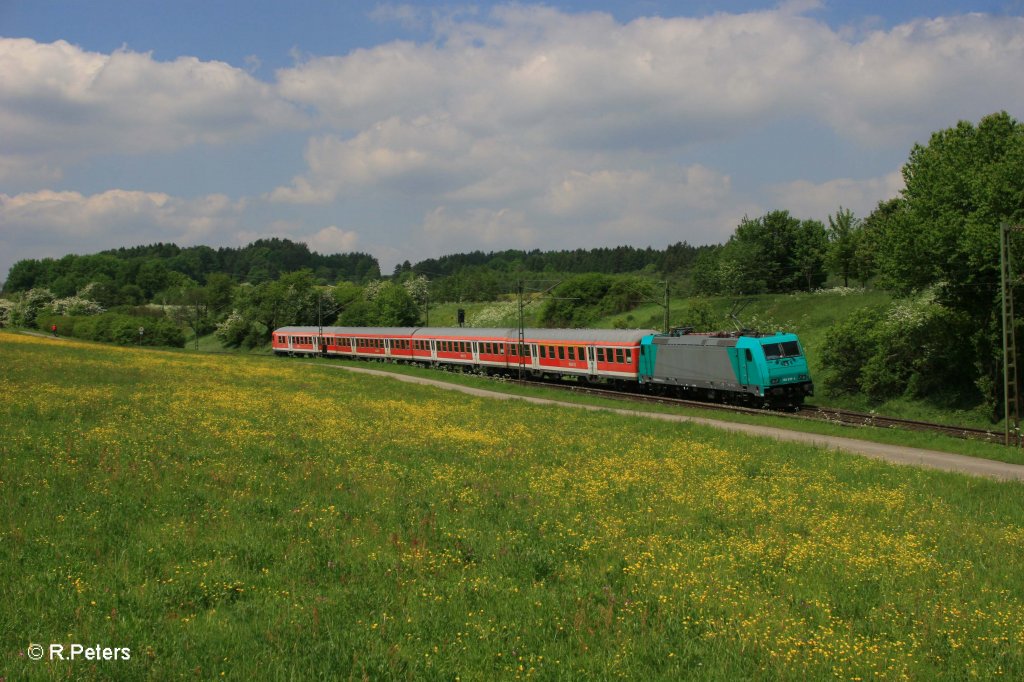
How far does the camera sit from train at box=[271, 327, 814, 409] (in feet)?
113

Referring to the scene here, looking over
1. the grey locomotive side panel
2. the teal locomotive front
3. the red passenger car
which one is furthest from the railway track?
the red passenger car

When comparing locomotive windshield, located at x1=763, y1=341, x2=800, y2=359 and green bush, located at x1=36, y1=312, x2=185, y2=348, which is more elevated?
green bush, located at x1=36, y1=312, x2=185, y2=348

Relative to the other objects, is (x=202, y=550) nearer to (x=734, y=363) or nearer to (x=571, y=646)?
(x=571, y=646)

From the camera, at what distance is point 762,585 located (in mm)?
10656

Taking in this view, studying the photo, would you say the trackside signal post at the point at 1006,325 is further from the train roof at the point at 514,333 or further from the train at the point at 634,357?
the train roof at the point at 514,333

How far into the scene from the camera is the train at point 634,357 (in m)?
34.4

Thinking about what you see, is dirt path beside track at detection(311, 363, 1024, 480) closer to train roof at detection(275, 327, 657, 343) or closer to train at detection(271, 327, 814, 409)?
train at detection(271, 327, 814, 409)

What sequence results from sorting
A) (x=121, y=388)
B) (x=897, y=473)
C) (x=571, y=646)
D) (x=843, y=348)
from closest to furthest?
(x=571, y=646) < (x=897, y=473) < (x=121, y=388) < (x=843, y=348)

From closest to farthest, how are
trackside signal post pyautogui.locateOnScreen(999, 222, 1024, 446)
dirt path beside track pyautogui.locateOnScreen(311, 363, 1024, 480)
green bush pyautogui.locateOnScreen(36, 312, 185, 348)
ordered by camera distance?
dirt path beside track pyautogui.locateOnScreen(311, 363, 1024, 480), trackside signal post pyautogui.locateOnScreen(999, 222, 1024, 446), green bush pyautogui.locateOnScreen(36, 312, 185, 348)

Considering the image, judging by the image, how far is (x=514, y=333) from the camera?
55.2m

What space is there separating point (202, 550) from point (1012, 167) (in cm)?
3514

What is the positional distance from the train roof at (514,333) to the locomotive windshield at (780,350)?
989 centimetres

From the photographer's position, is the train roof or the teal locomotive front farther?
the train roof

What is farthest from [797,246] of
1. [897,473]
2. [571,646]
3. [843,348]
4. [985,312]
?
[571,646]
